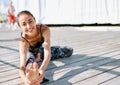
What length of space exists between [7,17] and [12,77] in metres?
7.50

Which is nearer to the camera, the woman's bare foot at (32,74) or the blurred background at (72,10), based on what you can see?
the woman's bare foot at (32,74)

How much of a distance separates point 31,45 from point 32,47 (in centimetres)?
7

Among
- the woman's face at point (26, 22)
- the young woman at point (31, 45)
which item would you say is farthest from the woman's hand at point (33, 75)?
the woman's face at point (26, 22)

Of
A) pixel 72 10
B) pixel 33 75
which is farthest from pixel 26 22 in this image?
pixel 72 10

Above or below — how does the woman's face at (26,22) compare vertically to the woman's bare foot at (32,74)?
above

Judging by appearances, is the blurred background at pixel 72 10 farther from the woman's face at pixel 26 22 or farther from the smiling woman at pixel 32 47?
the woman's face at pixel 26 22

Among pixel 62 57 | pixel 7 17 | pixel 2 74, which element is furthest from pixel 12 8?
pixel 2 74

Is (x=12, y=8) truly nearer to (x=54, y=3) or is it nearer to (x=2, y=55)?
(x=54, y=3)

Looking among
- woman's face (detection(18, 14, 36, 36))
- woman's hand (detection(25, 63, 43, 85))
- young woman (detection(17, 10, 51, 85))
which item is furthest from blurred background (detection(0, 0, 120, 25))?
woman's hand (detection(25, 63, 43, 85))

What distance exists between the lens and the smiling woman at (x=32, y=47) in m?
2.15

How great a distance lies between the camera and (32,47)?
3039mm

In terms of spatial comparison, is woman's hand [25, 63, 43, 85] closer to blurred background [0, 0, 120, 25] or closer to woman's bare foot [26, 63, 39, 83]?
woman's bare foot [26, 63, 39, 83]

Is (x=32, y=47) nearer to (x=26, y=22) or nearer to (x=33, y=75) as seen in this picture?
(x=26, y=22)

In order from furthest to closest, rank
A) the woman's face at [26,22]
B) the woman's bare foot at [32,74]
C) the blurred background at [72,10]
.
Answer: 1. the blurred background at [72,10]
2. the woman's face at [26,22]
3. the woman's bare foot at [32,74]
